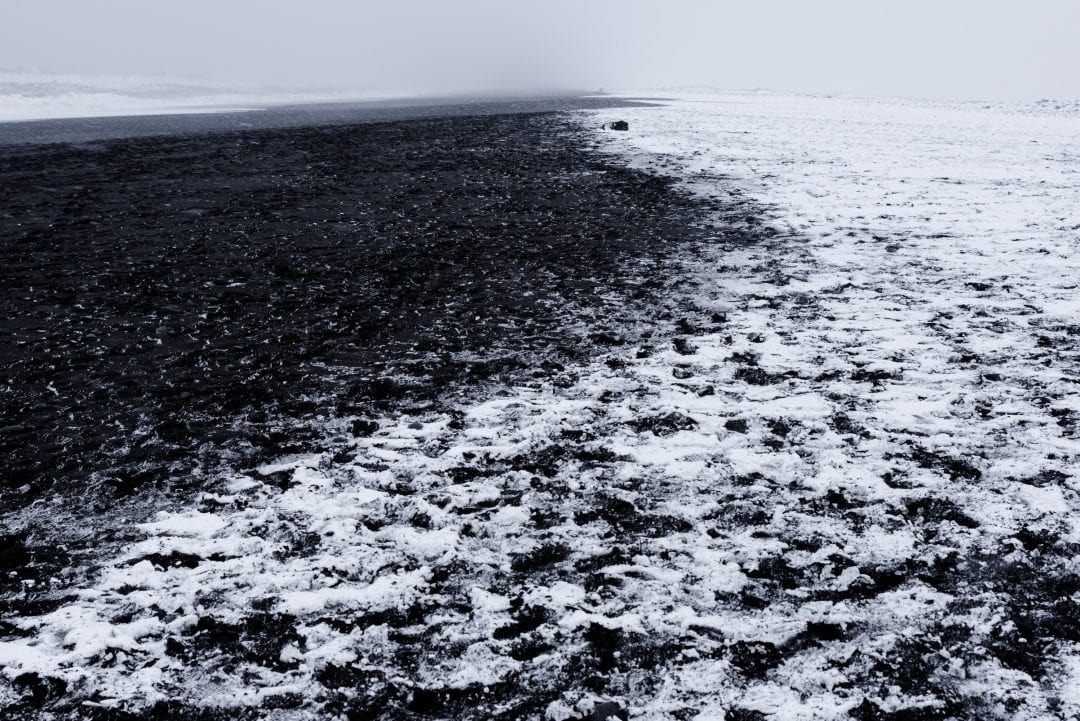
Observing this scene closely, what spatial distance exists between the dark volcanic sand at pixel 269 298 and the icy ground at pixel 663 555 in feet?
2.50

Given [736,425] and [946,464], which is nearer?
[946,464]

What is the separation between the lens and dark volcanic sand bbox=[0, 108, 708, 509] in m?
4.64

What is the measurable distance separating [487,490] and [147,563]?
176cm

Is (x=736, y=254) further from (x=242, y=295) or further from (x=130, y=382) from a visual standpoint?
(x=130, y=382)

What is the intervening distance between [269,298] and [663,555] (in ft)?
18.0

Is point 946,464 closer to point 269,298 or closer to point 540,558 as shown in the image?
point 540,558

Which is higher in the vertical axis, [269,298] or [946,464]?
[269,298]

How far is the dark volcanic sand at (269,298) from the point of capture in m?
4.64

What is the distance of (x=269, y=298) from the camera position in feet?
23.7

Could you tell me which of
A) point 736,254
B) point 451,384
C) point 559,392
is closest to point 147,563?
point 451,384

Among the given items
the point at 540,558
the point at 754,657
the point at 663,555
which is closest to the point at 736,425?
the point at 663,555

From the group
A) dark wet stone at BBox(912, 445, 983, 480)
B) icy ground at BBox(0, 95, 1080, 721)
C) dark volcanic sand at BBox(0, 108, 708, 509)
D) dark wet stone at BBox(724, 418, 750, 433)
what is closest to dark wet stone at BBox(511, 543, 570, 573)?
icy ground at BBox(0, 95, 1080, 721)

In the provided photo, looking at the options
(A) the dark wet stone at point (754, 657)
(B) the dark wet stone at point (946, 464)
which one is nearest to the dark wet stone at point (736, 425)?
(B) the dark wet stone at point (946, 464)

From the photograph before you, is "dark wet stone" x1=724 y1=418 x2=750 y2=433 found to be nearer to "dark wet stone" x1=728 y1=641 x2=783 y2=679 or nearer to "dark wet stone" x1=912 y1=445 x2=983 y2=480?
"dark wet stone" x1=912 y1=445 x2=983 y2=480
